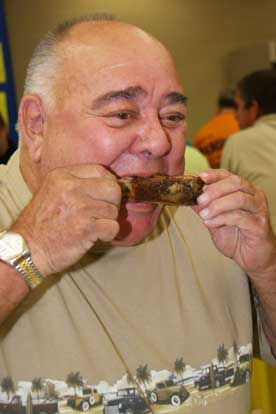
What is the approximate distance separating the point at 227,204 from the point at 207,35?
5640mm

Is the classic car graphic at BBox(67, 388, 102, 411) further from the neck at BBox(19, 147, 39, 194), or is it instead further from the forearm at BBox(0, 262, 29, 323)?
the neck at BBox(19, 147, 39, 194)

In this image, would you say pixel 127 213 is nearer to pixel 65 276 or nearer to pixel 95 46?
pixel 65 276

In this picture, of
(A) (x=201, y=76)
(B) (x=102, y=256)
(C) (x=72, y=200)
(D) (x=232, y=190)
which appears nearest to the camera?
(C) (x=72, y=200)

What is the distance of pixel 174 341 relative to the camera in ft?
4.31

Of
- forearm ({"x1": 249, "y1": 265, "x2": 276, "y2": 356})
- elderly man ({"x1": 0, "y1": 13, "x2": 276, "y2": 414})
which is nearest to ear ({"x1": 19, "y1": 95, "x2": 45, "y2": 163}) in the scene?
elderly man ({"x1": 0, "y1": 13, "x2": 276, "y2": 414})

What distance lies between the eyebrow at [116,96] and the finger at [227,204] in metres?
0.28

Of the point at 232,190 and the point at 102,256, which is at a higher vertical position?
the point at 232,190

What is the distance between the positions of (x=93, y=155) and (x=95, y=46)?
0.24m

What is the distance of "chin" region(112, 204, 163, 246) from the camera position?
126cm

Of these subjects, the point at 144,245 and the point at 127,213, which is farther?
the point at 144,245

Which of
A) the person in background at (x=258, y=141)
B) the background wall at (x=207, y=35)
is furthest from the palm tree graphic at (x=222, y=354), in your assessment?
the background wall at (x=207, y=35)

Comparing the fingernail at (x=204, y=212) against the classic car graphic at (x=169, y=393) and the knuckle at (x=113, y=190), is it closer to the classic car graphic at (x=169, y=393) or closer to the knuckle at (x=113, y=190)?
the knuckle at (x=113, y=190)

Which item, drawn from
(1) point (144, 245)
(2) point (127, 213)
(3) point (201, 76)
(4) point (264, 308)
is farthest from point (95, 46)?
(3) point (201, 76)

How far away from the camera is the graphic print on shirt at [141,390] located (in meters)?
1.16
